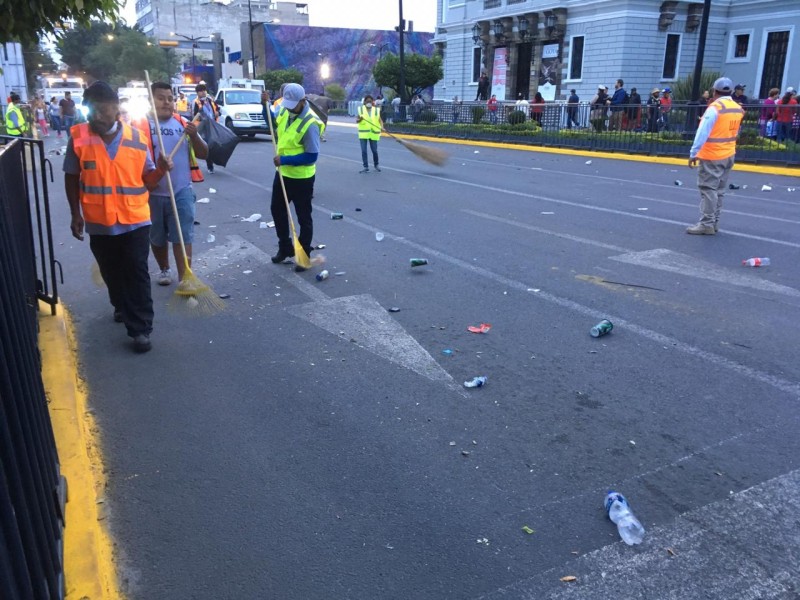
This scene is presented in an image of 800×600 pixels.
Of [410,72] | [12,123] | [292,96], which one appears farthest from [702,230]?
[410,72]

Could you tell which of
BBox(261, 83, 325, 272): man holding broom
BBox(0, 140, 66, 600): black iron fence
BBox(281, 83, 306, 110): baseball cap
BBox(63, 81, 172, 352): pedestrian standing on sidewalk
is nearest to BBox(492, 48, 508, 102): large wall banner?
BBox(261, 83, 325, 272): man holding broom

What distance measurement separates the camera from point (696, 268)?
7.20m

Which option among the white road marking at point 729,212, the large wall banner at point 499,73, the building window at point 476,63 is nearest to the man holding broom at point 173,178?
the white road marking at point 729,212

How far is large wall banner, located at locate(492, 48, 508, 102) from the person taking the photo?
3984 cm

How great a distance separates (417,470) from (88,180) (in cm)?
318

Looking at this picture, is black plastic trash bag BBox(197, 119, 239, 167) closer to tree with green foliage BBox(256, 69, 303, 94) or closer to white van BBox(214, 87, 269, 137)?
white van BBox(214, 87, 269, 137)

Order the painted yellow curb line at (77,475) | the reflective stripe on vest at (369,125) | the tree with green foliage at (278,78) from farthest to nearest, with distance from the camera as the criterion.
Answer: the tree with green foliage at (278,78)
the reflective stripe on vest at (369,125)
the painted yellow curb line at (77,475)

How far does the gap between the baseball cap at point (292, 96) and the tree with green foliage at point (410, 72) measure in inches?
1441

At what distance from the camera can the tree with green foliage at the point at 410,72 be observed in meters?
41.7

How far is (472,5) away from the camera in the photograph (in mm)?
41812

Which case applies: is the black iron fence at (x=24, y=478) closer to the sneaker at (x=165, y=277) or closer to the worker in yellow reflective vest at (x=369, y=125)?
the sneaker at (x=165, y=277)

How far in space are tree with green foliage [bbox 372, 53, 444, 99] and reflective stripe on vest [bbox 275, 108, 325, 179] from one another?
1437 inches

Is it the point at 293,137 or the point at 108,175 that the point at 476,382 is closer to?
the point at 108,175

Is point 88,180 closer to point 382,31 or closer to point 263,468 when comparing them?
point 263,468
